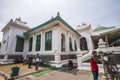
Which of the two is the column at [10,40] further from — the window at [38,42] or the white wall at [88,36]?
the white wall at [88,36]

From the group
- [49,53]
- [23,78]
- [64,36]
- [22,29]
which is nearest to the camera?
[23,78]

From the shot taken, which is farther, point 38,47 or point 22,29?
point 22,29

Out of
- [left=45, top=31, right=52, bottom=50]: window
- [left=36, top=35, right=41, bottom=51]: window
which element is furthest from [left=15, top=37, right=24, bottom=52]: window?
[left=45, top=31, right=52, bottom=50]: window

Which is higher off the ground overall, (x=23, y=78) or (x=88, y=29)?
(x=88, y=29)

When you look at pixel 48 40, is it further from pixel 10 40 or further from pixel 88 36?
pixel 88 36

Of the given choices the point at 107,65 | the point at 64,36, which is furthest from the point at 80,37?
the point at 107,65

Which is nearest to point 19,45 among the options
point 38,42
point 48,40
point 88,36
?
point 38,42

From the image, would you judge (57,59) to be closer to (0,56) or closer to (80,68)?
(80,68)

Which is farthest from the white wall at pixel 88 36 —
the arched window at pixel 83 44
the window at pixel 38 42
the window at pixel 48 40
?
the window at pixel 38 42

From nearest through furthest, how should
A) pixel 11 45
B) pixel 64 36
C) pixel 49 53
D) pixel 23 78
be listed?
1. pixel 23 78
2. pixel 49 53
3. pixel 64 36
4. pixel 11 45

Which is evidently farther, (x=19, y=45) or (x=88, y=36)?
(x=88, y=36)

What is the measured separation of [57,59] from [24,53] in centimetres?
822

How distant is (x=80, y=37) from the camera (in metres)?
18.0

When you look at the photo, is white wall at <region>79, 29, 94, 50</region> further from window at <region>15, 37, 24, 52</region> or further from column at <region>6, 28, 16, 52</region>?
column at <region>6, 28, 16, 52</region>
